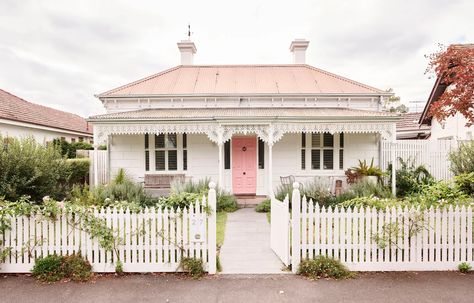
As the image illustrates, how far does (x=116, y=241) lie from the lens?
493 centimetres

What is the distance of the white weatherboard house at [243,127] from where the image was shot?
11.6 metres

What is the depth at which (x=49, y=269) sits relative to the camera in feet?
15.6

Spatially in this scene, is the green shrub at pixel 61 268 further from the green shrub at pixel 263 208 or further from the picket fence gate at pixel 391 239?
the green shrub at pixel 263 208

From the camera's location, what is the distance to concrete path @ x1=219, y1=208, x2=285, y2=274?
523 cm

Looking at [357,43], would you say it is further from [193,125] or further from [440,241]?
[440,241]

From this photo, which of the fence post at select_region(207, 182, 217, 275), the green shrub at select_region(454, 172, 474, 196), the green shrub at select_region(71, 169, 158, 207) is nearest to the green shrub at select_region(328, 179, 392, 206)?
the green shrub at select_region(454, 172, 474, 196)

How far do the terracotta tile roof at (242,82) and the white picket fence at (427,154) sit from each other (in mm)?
2883

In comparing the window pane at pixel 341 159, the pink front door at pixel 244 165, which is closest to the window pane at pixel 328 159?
the window pane at pixel 341 159

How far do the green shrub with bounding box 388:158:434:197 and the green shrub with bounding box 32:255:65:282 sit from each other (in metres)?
12.0

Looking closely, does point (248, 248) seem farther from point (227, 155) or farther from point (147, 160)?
point (147, 160)

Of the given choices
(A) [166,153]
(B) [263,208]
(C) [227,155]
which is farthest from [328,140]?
(A) [166,153]

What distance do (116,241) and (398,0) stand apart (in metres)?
12.6

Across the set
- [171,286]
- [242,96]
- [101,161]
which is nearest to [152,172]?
[101,161]

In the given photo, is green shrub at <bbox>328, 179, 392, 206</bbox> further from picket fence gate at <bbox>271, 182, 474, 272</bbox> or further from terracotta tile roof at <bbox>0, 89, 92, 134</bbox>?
terracotta tile roof at <bbox>0, 89, 92, 134</bbox>
